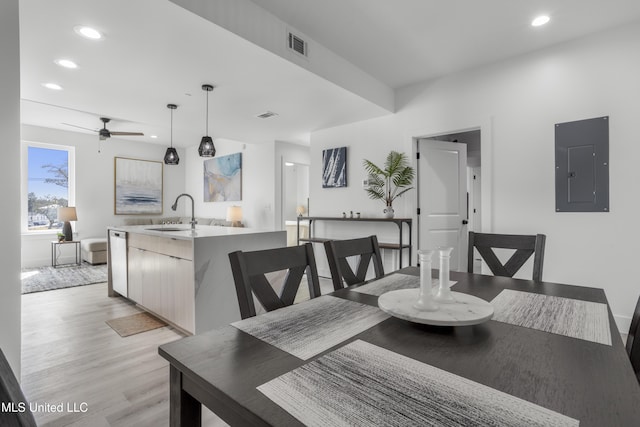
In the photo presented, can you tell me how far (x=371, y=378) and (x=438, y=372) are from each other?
162 millimetres

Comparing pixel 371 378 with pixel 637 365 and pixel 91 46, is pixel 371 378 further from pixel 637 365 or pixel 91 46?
pixel 91 46

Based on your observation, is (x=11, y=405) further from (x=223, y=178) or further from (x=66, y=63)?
(x=223, y=178)

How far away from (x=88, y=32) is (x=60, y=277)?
13.9ft

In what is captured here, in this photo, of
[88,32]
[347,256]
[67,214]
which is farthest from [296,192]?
[347,256]

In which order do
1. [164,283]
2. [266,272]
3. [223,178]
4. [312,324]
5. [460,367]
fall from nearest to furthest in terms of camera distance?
[460,367]
[312,324]
[266,272]
[164,283]
[223,178]

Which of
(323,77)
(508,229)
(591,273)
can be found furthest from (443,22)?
(591,273)

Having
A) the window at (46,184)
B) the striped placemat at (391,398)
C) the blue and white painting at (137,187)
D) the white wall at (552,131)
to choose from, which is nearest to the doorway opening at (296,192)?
the blue and white painting at (137,187)

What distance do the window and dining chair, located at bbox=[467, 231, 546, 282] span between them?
7540mm

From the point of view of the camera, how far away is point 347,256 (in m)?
1.72

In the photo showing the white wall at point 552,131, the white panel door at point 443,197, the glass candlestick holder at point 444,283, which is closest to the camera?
the glass candlestick holder at point 444,283

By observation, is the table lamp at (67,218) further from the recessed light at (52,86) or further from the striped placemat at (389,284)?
the striped placemat at (389,284)

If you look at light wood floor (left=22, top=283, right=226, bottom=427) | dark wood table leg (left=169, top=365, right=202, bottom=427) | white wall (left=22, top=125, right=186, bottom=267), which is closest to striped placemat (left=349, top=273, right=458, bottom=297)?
dark wood table leg (left=169, top=365, right=202, bottom=427)

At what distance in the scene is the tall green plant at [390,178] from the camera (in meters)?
4.01

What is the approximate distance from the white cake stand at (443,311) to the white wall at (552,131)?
2.58 meters
